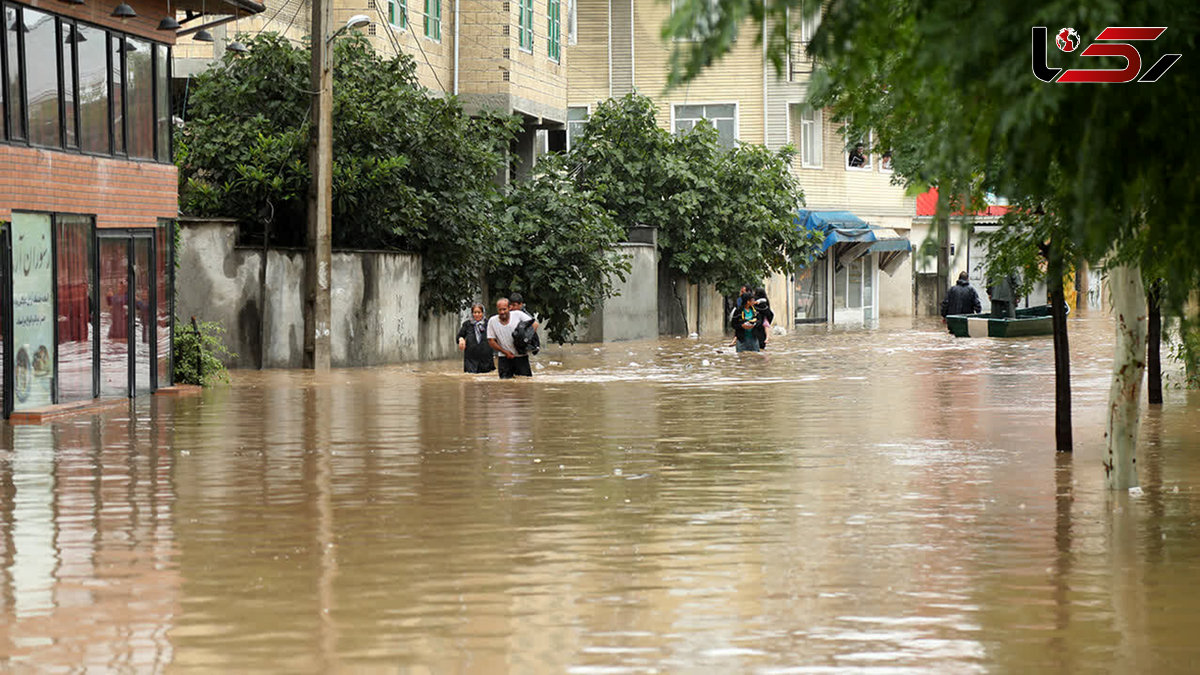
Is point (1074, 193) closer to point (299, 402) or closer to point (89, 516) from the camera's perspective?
point (89, 516)

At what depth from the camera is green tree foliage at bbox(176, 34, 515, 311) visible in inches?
1303

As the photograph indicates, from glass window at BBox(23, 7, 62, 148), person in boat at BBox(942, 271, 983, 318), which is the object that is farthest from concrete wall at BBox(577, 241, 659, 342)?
glass window at BBox(23, 7, 62, 148)

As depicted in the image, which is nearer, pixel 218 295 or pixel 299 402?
pixel 299 402

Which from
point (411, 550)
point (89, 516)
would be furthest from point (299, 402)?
point (411, 550)

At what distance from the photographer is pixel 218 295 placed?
31.3 metres

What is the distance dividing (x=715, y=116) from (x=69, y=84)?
36.5m

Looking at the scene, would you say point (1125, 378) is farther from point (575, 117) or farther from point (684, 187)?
point (575, 117)

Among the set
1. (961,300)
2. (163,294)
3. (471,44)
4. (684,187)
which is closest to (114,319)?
(163,294)

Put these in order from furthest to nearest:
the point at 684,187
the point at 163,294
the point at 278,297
A: the point at 684,187 < the point at 278,297 < the point at 163,294

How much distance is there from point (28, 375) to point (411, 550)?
458 inches

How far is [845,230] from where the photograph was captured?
59.0 meters

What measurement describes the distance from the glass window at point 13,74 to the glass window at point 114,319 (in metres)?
2.73

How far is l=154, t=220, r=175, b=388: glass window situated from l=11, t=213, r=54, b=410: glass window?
357 centimetres

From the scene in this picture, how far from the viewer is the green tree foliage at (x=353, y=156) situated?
33094mm
